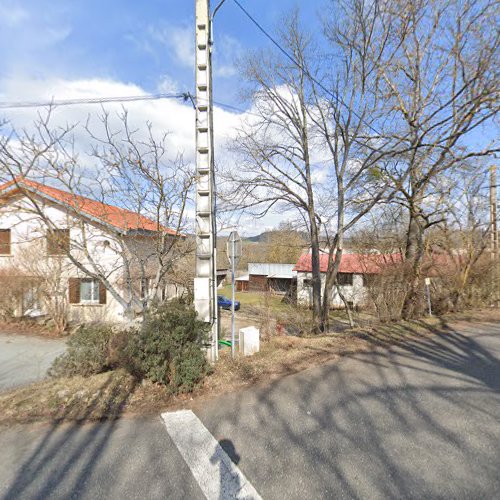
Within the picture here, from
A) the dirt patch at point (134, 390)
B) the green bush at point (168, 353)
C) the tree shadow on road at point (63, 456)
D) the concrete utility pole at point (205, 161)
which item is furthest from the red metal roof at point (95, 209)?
the tree shadow on road at point (63, 456)

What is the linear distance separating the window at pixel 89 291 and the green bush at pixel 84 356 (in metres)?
8.79

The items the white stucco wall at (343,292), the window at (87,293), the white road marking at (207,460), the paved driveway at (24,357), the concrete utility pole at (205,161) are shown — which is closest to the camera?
the white road marking at (207,460)

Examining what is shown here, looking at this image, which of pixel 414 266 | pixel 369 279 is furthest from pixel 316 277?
pixel 414 266

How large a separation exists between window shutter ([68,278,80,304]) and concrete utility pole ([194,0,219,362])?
31.8 ft

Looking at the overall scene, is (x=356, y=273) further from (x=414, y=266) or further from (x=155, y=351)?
(x=155, y=351)

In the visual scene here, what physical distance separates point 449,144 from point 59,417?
9.20 m

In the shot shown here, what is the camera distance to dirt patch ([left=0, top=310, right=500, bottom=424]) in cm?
380

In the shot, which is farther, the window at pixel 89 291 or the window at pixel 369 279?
the window at pixel 89 291

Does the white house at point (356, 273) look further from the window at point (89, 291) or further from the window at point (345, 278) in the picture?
the window at point (89, 291)

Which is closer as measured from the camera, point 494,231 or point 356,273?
point 494,231

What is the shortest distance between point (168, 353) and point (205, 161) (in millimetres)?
3550

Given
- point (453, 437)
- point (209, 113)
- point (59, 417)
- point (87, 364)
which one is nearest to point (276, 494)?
point (453, 437)

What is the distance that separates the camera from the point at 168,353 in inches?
165

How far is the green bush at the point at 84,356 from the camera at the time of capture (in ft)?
16.0
